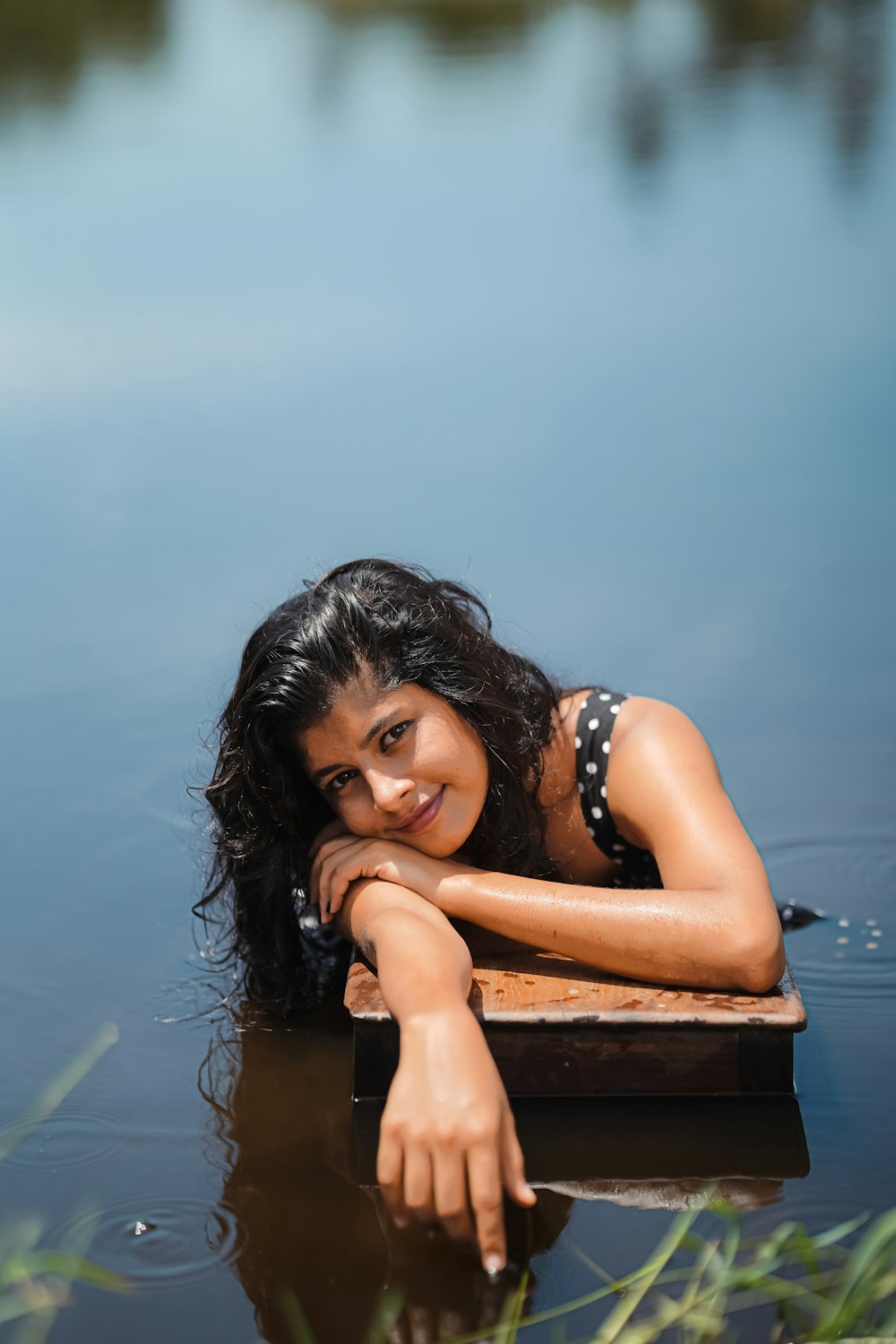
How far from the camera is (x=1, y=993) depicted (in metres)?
3.22

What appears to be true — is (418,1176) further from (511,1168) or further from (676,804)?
(676,804)

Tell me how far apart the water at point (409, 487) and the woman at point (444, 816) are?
303 millimetres

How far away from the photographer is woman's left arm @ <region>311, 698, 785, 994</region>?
2.46m

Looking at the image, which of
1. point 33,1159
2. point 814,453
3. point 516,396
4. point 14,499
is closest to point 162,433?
point 14,499

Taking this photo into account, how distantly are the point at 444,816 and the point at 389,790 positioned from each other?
0.15 meters

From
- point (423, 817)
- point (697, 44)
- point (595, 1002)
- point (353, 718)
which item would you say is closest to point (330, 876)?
point (423, 817)

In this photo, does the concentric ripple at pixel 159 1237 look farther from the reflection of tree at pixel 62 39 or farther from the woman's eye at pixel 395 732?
the reflection of tree at pixel 62 39

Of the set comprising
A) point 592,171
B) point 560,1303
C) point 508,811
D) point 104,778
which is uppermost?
point 592,171

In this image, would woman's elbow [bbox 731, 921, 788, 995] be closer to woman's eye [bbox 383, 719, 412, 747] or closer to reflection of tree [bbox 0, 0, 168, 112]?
woman's eye [bbox 383, 719, 412, 747]

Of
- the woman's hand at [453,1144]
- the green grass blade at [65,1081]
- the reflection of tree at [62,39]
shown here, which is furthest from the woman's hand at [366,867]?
the reflection of tree at [62,39]

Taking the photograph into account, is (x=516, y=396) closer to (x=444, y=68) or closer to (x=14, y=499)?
(x=14, y=499)

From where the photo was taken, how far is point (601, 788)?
299cm

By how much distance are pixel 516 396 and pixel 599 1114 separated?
5239mm

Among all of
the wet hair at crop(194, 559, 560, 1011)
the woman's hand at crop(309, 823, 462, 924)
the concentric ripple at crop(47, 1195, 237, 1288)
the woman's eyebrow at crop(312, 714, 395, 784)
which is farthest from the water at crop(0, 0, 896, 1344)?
the woman's eyebrow at crop(312, 714, 395, 784)
